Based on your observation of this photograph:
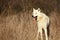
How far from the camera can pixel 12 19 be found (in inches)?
63.3

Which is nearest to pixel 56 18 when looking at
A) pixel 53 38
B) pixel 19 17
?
pixel 53 38

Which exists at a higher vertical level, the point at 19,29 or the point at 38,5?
the point at 38,5

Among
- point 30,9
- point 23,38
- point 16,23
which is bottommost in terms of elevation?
point 23,38

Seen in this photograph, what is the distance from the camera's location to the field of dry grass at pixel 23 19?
1.54m

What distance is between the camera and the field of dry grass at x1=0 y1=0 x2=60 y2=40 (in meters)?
1.54

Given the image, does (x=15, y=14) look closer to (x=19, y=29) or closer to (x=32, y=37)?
(x=19, y=29)

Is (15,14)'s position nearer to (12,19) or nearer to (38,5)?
(12,19)

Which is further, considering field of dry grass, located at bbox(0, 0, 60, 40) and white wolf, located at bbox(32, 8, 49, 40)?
field of dry grass, located at bbox(0, 0, 60, 40)

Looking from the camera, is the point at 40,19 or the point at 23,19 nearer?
the point at 40,19

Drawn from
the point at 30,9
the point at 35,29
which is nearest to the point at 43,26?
the point at 35,29

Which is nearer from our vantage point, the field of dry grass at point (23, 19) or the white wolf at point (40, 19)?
the white wolf at point (40, 19)

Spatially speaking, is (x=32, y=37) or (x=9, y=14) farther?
(x=9, y=14)

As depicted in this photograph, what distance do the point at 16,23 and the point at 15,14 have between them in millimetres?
78

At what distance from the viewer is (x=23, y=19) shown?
1607 mm
